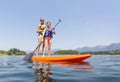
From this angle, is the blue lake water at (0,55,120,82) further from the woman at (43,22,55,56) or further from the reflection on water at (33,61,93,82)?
the woman at (43,22,55,56)

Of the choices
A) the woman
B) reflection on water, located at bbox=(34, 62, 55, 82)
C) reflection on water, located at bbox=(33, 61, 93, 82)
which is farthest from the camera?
the woman

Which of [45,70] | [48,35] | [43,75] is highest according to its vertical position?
[48,35]

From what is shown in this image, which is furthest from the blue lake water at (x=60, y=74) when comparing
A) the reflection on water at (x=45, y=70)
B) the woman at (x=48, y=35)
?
the woman at (x=48, y=35)

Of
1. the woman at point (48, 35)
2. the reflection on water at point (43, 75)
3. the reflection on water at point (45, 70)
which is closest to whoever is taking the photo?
the reflection on water at point (43, 75)

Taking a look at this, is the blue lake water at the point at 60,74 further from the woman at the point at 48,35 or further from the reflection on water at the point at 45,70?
the woman at the point at 48,35

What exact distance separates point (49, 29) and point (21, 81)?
28.2ft

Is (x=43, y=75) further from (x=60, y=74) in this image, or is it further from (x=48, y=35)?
(x=48, y=35)

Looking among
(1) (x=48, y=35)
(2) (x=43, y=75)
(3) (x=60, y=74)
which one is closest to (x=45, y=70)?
(3) (x=60, y=74)

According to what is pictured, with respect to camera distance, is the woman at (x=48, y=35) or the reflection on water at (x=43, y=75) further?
the woman at (x=48, y=35)

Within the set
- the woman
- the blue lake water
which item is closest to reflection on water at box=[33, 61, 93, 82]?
the blue lake water

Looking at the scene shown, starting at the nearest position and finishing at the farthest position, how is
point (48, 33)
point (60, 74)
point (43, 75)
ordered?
point (43, 75)
point (60, 74)
point (48, 33)

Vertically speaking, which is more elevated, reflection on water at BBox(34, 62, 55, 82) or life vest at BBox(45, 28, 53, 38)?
life vest at BBox(45, 28, 53, 38)

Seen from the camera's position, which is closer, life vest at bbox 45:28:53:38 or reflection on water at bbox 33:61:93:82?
reflection on water at bbox 33:61:93:82

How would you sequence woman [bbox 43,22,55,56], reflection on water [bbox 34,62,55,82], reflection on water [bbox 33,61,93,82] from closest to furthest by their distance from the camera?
reflection on water [bbox 34,62,55,82] < reflection on water [bbox 33,61,93,82] < woman [bbox 43,22,55,56]
